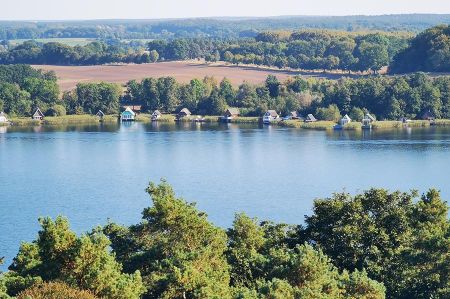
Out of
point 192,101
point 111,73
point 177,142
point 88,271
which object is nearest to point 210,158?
point 177,142

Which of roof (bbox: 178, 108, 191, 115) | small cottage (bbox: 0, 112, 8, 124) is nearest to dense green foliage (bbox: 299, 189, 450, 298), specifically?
small cottage (bbox: 0, 112, 8, 124)

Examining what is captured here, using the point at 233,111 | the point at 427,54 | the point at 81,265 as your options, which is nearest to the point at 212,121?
the point at 233,111

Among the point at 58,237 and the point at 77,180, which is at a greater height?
the point at 58,237

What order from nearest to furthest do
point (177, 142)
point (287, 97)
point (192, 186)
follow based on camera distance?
point (192, 186)
point (177, 142)
point (287, 97)

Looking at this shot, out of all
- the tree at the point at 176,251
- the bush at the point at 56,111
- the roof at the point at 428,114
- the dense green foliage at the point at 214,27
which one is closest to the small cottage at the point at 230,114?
the bush at the point at 56,111

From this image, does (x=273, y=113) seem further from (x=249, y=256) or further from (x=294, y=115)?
(x=249, y=256)

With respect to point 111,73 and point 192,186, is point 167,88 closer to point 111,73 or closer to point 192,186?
point 111,73

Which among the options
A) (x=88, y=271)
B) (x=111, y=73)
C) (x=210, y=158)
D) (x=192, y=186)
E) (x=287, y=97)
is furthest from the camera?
(x=111, y=73)

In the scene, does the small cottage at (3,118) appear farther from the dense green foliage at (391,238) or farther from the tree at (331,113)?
the dense green foliage at (391,238)
